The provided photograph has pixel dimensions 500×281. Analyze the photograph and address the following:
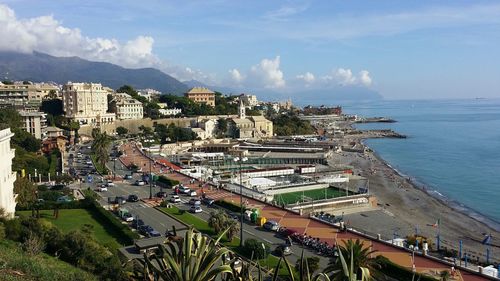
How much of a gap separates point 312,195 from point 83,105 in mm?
57891

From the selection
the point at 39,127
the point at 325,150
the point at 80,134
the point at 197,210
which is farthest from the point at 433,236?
the point at 80,134

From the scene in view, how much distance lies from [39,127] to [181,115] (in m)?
39.0

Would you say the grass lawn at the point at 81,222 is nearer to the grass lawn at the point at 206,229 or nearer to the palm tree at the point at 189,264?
the grass lawn at the point at 206,229

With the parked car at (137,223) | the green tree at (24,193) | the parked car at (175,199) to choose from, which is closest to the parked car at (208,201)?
the parked car at (175,199)

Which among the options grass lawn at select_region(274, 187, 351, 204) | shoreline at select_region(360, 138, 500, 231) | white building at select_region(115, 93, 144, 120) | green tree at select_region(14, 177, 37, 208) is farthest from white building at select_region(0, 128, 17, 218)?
white building at select_region(115, 93, 144, 120)

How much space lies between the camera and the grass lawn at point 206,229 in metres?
20.4

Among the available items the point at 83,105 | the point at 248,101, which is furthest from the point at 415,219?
the point at 248,101

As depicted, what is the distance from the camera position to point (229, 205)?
32.1 m

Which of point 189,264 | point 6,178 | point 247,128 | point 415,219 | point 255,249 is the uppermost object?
point 189,264

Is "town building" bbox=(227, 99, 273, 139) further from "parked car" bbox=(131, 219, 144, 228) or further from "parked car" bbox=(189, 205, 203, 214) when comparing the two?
"parked car" bbox=(131, 219, 144, 228)

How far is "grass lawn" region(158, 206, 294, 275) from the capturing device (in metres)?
20.4

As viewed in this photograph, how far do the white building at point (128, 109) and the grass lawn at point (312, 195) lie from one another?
57.0m

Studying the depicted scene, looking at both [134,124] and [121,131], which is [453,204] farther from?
[134,124]

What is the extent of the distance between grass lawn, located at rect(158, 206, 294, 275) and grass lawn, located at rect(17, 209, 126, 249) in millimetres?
4439
